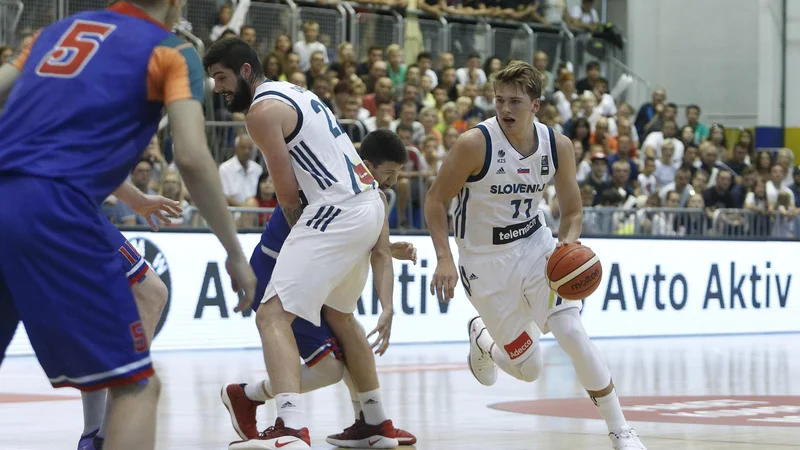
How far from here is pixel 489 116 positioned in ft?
68.7

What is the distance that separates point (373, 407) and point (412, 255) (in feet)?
2.89

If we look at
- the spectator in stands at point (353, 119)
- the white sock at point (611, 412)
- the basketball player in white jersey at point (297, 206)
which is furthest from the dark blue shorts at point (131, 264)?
the spectator in stands at point (353, 119)

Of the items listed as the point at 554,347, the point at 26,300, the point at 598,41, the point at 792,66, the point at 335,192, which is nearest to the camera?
the point at 26,300

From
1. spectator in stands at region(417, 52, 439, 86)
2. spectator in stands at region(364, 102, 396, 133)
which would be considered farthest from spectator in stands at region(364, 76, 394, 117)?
spectator in stands at region(417, 52, 439, 86)

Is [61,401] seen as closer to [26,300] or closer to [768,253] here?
[26,300]

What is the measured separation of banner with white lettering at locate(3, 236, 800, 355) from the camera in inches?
571

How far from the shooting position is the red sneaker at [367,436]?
24.6 ft

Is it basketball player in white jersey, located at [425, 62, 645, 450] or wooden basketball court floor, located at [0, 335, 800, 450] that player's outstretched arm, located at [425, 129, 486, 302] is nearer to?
basketball player in white jersey, located at [425, 62, 645, 450]

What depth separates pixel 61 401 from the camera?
983 centimetres

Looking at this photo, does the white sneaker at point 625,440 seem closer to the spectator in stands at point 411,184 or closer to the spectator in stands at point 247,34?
the spectator in stands at point 411,184

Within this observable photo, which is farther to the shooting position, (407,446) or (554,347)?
(554,347)

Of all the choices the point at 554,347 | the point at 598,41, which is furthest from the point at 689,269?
the point at 598,41

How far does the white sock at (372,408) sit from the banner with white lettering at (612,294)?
23.0 ft

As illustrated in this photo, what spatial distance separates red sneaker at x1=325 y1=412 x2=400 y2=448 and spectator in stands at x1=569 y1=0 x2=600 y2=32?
20.1 metres
